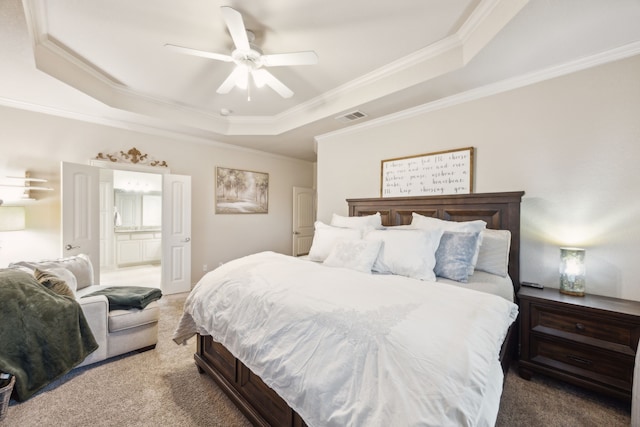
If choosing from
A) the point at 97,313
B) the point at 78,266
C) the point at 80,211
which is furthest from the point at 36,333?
the point at 80,211

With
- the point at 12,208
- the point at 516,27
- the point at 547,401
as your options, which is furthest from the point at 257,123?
the point at 547,401

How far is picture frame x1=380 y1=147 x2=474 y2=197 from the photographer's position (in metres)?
2.76

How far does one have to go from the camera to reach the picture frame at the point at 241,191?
4.76 meters

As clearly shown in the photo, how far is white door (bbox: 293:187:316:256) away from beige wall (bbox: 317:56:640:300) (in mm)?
3508

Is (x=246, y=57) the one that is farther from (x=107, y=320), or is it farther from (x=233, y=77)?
(x=107, y=320)

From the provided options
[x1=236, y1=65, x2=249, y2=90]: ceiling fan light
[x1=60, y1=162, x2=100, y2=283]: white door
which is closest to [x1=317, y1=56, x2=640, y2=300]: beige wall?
[x1=236, y1=65, x2=249, y2=90]: ceiling fan light

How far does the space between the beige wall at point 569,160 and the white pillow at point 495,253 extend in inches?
12.6

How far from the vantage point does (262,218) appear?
5371 millimetres

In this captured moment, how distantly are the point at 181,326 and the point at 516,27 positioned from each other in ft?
11.0

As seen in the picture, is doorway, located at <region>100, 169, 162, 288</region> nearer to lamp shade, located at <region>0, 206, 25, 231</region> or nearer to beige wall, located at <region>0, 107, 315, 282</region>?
beige wall, located at <region>0, 107, 315, 282</region>

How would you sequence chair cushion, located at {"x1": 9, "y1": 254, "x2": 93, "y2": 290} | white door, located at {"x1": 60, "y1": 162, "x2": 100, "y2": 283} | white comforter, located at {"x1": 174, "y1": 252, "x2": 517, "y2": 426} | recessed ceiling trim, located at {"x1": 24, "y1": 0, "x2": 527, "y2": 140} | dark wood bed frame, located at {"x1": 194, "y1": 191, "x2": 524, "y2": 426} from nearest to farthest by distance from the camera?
white comforter, located at {"x1": 174, "y1": 252, "x2": 517, "y2": 426}, dark wood bed frame, located at {"x1": 194, "y1": 191, "x2": 524, "y2": 426}, recessed ceiling trim, located at {"x1": 24, "y1": 0, "x2": 527, "y2": 140}, chair cushion, located at {"x1": 9, "y1": 254, "x2": 93, "y2": 290}, white door, located at {"x1": 60, "y1": 162, "x2": 100, "y2": 283}

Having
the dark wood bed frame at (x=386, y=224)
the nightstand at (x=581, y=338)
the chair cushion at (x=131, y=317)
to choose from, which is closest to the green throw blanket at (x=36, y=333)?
the chair cushion at (x=131, y=317)

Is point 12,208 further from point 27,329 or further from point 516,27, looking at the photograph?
point 516,27

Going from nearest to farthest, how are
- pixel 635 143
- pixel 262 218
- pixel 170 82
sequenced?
pixel 635 143 → pixel 170 82 → pixel 262 218
